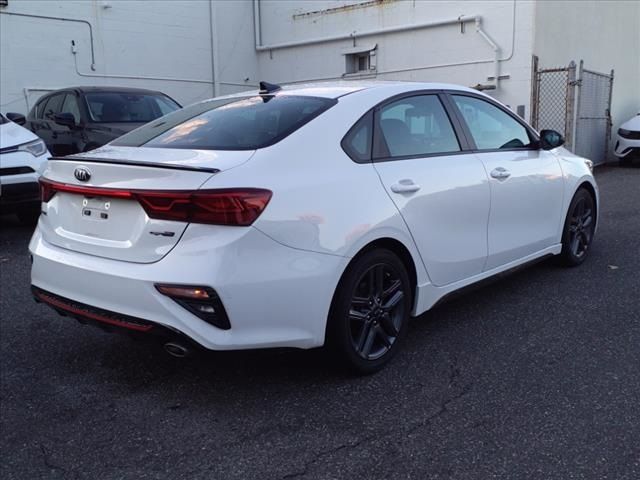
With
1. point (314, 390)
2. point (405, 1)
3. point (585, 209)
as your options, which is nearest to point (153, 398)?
point (314, 390)

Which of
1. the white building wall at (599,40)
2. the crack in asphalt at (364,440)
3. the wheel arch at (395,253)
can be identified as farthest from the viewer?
the white building wall at (599,40)

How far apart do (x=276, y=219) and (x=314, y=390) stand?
3.28 ft

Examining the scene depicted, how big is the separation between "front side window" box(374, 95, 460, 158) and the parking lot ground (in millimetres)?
1170

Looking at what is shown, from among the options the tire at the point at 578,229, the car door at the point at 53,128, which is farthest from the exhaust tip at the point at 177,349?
the car door at the point at 53,128

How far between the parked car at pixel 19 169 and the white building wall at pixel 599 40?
9.46m

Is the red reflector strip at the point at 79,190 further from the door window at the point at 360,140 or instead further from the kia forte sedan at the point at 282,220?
the door window at the point at 360,140

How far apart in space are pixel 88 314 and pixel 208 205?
34.0 inches

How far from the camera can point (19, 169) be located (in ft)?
22.0

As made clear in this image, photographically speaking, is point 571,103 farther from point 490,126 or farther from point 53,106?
point 53,106

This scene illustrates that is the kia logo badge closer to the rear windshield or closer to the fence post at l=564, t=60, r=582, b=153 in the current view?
the rear windshield

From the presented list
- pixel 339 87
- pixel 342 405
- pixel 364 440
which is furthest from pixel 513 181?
pixel 364 440

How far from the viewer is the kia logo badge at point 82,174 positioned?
3039 millimetres

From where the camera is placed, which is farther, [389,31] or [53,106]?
[389,31]

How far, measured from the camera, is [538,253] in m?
4.82
